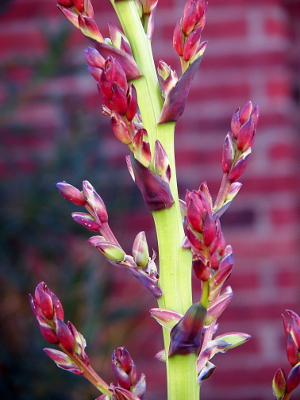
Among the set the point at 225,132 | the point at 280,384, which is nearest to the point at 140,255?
the point at 280,384

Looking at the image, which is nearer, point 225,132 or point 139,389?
point 139,389

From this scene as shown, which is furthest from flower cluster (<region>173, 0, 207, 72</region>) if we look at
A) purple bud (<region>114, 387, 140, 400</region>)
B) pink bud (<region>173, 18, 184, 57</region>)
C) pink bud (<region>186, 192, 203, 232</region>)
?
purple bud (<region>114, 387, 140, 400</region>)

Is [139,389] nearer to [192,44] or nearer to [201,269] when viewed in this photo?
[201,269]

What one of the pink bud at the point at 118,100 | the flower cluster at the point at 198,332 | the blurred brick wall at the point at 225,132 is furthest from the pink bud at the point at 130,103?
the blurred brick wall at the point at 225,132

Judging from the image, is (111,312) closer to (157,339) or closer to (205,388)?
(157,339)

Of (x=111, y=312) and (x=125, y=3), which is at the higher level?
(x=125, y=3)

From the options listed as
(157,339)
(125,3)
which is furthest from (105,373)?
(125,3)
